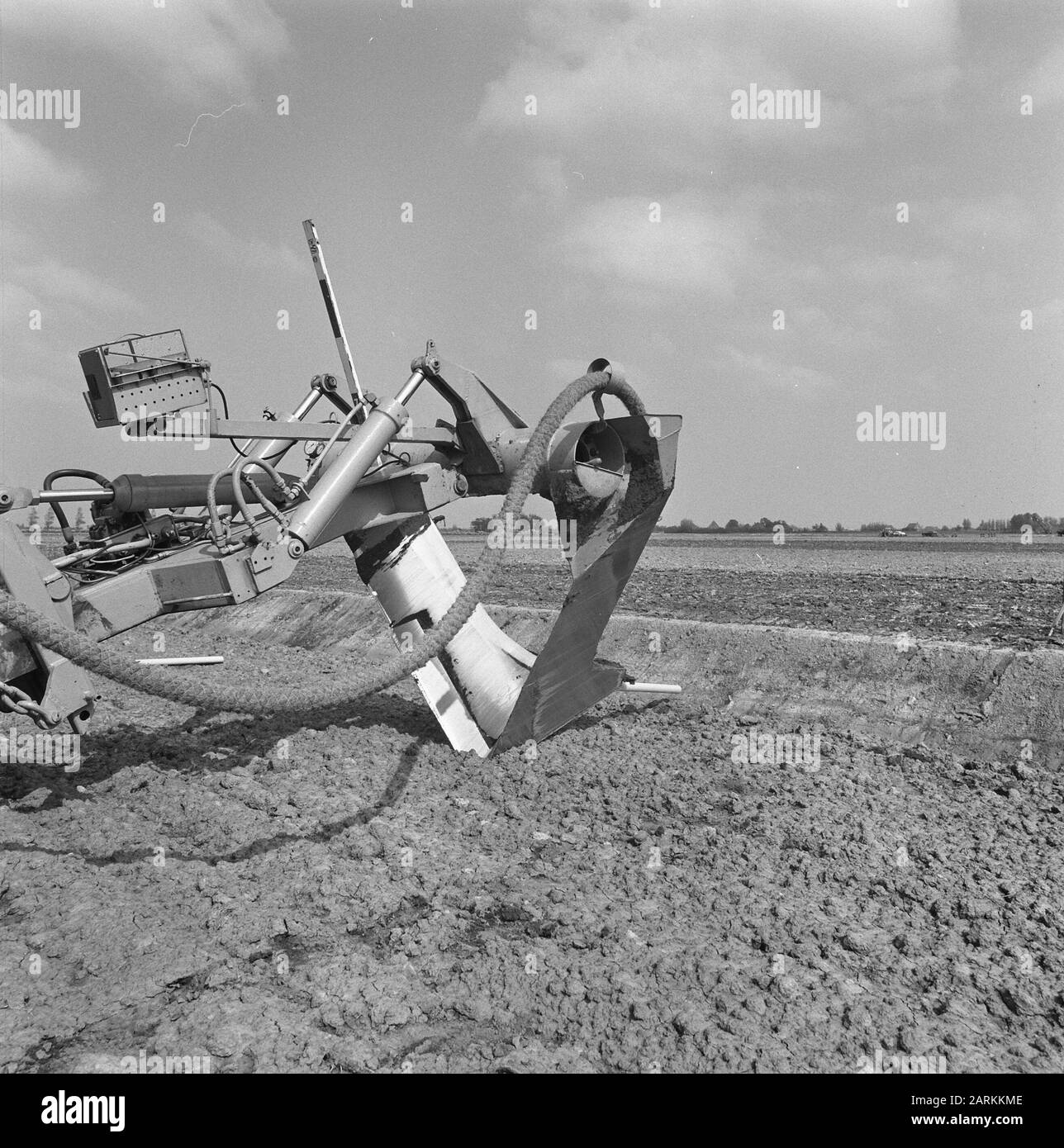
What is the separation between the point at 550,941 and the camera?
3.60 metres

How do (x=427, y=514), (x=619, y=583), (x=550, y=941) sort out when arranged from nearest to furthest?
(x=550, y=941), (x=427, y=514), (x=619, y=583)

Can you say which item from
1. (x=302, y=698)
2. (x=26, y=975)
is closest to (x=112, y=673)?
(x=302, y=698)

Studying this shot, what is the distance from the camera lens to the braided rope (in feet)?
10.5

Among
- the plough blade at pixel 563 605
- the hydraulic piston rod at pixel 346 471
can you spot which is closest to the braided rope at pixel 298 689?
the hydraulic piston rod at pixel 346 471

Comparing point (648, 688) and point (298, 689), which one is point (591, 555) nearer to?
point (648, 688)

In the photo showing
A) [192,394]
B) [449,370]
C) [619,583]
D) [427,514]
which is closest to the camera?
[192,394]

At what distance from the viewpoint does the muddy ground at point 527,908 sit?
9.71ft

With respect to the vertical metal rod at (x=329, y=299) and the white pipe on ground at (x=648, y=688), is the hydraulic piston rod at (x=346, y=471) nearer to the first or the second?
the vertical metal rod at (x=329, y=299)

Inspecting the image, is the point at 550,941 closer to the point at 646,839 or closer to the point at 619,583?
the point at 646,839

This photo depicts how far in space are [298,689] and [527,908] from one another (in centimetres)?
141

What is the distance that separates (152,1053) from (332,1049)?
22.2 inches

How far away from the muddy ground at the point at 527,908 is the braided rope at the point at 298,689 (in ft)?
3.13

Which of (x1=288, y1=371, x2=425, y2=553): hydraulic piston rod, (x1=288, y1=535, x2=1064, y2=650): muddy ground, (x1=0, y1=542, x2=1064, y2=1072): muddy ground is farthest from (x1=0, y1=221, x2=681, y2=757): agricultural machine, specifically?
(x1=288, y1=535, x2=1064, y2=650): muddy ground

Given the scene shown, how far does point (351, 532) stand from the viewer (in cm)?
576
